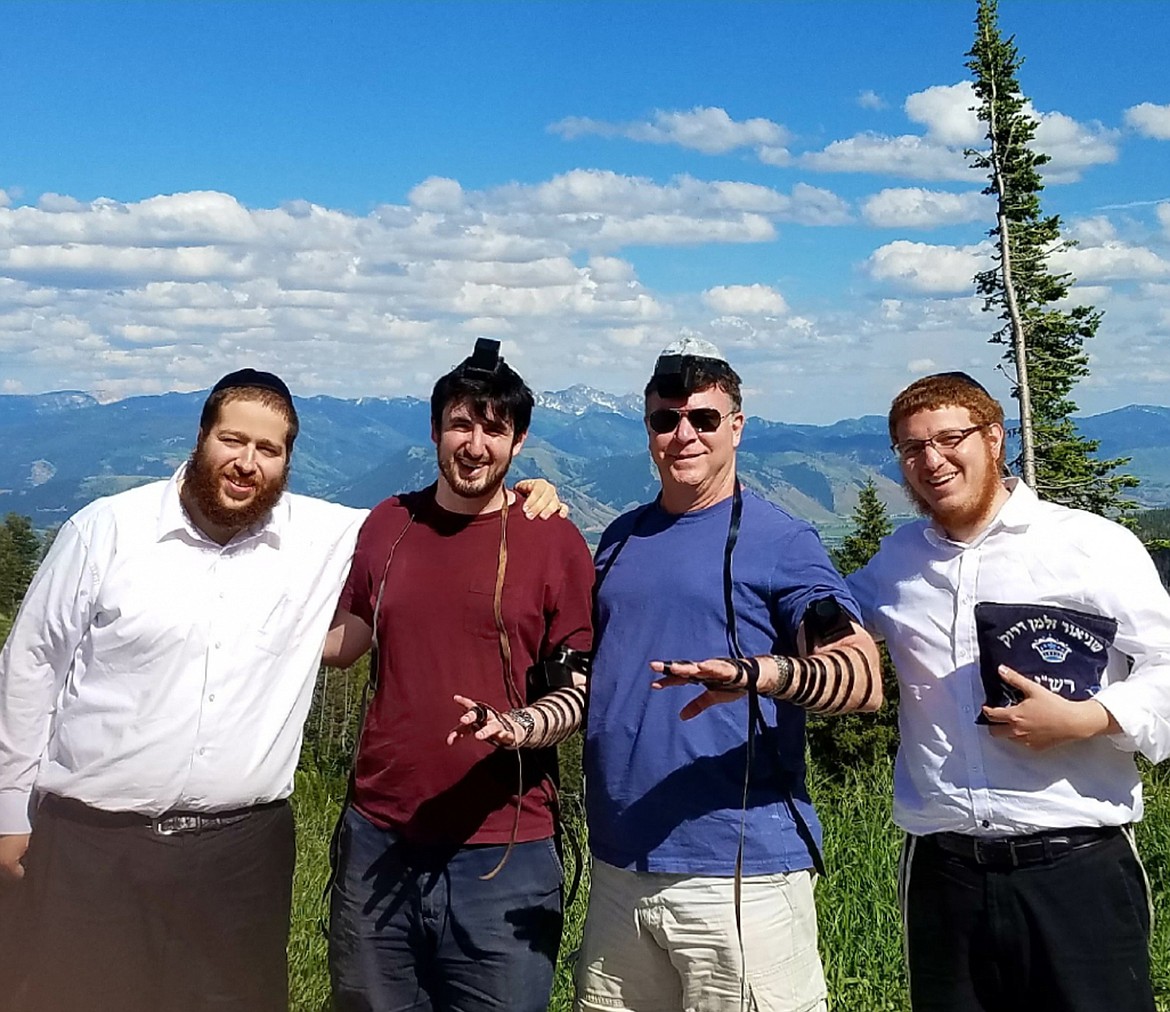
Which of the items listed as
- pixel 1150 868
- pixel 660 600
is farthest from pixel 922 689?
pixel 1150 868

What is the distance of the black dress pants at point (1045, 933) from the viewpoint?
127 inches

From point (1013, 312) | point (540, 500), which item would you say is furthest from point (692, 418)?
point (1013, 312)

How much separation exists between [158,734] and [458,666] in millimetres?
915

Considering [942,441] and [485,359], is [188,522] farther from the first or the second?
Answer: [942,441]

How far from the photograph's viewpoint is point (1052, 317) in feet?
109

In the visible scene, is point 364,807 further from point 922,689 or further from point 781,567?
point 922,689

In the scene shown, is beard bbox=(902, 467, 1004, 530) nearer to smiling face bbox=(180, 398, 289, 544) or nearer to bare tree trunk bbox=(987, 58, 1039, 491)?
smiling face bbox=(180, 398, 289, 544)

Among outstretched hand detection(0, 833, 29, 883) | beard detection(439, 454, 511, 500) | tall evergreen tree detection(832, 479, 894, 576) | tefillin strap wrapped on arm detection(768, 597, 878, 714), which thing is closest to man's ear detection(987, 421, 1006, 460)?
tefillin strap wrapped on arm detection(768, 597, 878, 714)

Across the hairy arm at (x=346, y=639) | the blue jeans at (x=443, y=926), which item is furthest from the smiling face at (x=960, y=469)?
the hairy arm at (x=346, y=639)

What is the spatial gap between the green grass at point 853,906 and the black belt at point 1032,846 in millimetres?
1349

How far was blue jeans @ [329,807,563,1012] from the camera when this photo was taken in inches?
142

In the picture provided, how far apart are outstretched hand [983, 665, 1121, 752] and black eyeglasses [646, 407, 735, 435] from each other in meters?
1.11

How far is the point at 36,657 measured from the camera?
3.59 metres

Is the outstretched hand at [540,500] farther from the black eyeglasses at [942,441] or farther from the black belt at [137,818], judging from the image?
the black belt at [137,818]
